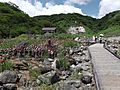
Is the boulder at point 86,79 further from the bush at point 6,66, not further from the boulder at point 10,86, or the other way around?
the bush at point 6,66

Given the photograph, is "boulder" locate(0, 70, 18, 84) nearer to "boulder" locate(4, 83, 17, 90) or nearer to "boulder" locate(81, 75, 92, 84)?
"boulder" locate(4, 83, 17, 90)

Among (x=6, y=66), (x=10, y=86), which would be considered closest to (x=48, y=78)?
(x=10, y=86)

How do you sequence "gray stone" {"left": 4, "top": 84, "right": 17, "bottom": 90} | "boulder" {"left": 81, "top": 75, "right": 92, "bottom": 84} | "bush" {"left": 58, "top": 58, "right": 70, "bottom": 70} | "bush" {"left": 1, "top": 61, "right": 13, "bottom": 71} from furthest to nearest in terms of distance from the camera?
1. "bush" {"left": 58, "top": 58, "right": 70, "bottom": 70}
2. "bush" {"left": 1, "top": 61, "right": 13, "bottom": 71}
3. "gray stone" {"left": 4, "top": 84, "right": 17, "bottom": 90}
4. "boulder" {"left": 81, "top": 75, "right": 92, "bottom": 84}

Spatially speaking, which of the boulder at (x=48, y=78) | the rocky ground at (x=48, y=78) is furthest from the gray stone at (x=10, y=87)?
the boulder at (x=48, y=78)

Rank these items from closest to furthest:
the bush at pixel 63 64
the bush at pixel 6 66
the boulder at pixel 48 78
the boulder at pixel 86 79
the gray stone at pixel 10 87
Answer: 1. the boulder at pixel 86 79
2. the gray stone at pixel 10 87
3. the boulder at pixel 48 78
4. the bush at pixel 6 66
5. the bush at pixel 63 64

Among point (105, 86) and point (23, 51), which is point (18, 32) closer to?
point (23, 51)

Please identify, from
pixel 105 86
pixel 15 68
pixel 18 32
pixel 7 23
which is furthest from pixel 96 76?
pixel 7 23

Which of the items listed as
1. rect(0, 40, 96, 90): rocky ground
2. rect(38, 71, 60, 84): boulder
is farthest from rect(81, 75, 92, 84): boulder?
rect(38, 71, 60, 84): boulder

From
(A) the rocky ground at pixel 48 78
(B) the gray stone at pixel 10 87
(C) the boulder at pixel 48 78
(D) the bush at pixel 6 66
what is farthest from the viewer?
(D) the bush at pixel 6 66

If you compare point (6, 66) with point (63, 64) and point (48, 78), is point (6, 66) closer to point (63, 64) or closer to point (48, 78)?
point (48, 78)

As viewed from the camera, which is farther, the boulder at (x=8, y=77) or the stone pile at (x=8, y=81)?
the boulder at (x=8, y=77)

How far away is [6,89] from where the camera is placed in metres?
13.9

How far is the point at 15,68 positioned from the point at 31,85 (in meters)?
3.50

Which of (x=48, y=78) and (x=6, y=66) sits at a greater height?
(x=6, y=66)
